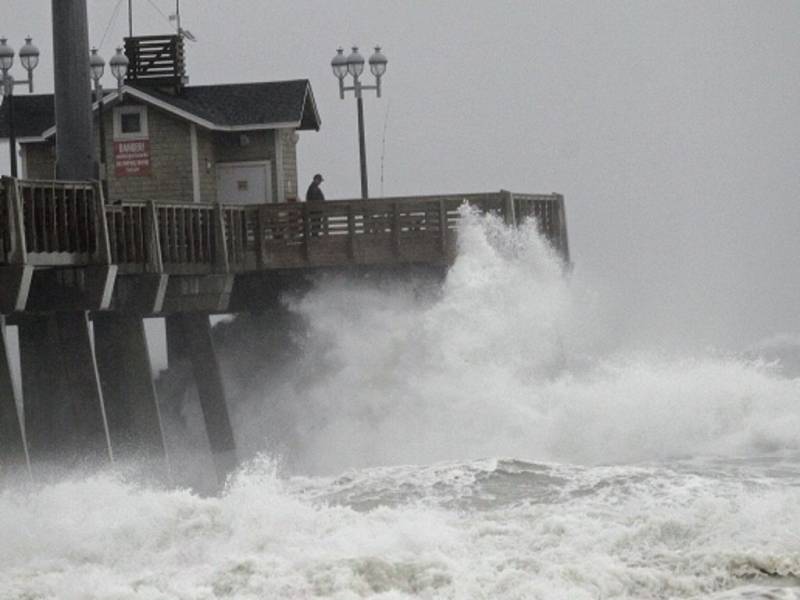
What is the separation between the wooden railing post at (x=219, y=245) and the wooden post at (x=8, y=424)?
8.70 m

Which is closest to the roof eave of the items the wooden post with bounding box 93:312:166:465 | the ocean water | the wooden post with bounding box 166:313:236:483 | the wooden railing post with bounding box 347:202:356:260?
the ocean water

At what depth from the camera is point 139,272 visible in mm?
29438

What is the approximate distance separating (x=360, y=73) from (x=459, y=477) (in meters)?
14.8

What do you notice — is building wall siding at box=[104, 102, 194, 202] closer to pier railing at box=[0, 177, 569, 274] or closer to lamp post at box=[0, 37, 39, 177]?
lamp post at box=[0, 37, 39, 177]

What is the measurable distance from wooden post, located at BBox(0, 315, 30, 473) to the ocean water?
0.38 metres

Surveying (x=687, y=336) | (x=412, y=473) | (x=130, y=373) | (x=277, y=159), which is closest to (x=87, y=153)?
(x=130, y=373)

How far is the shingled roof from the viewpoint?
138 ft

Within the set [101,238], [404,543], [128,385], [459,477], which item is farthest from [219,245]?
[404,543]

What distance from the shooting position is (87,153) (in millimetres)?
31781

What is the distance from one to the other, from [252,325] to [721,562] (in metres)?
18.4

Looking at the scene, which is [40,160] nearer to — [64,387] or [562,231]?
[562,231]

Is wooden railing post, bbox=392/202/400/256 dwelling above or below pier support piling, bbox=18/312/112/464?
above

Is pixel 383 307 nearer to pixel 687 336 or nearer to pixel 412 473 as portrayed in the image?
pixel 412 473

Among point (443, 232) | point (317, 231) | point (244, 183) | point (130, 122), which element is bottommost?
point (443, 232)
